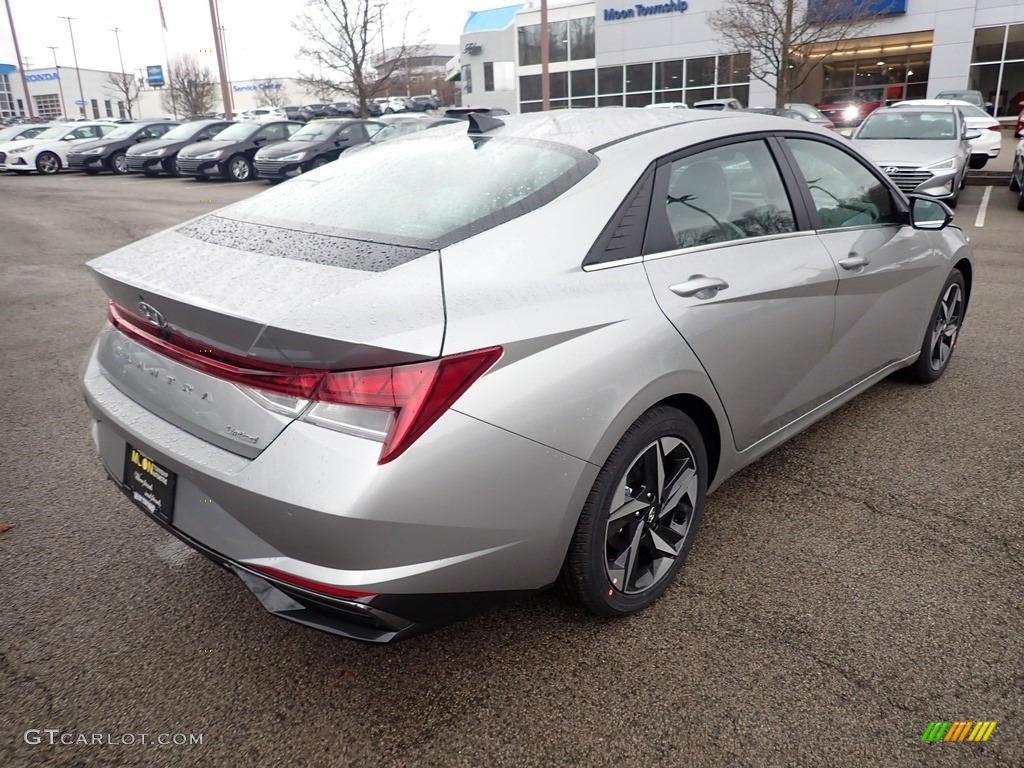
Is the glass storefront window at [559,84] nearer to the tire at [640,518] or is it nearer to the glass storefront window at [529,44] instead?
the glass storefront window at [529,44]

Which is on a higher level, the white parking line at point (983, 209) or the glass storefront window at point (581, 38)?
the glass storefront window at point (581, 38)

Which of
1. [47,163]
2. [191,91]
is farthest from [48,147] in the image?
[191,91]

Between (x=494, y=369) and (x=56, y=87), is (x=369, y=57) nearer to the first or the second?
(x=494, y=369)

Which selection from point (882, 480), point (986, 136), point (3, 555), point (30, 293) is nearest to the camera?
point (3, 555)

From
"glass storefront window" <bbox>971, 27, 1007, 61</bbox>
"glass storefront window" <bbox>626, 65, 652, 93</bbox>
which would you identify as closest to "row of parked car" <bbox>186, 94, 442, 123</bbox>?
"glass storefront window" <bbox>626, 65, 652, 93</bbox>

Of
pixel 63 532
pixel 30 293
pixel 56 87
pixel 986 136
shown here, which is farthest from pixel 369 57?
pixel 56 87

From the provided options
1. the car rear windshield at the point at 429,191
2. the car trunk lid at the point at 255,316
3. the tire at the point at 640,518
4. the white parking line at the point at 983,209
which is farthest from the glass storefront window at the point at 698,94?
the car trunk lid at the point at 255,316

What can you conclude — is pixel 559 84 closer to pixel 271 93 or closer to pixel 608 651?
pixel 608 651

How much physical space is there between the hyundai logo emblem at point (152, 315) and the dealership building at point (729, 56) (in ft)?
92.4

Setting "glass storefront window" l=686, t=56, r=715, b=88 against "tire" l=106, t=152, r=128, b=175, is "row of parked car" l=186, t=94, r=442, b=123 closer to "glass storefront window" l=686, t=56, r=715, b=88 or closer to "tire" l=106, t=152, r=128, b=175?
"glass storefront window" l=686, t=56, r=715, b=88

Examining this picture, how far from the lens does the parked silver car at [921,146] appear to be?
425 inches

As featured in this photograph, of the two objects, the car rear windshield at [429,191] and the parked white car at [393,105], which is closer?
the car rear windshield at [429,191]

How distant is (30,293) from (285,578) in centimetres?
728

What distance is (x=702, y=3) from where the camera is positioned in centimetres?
3450
